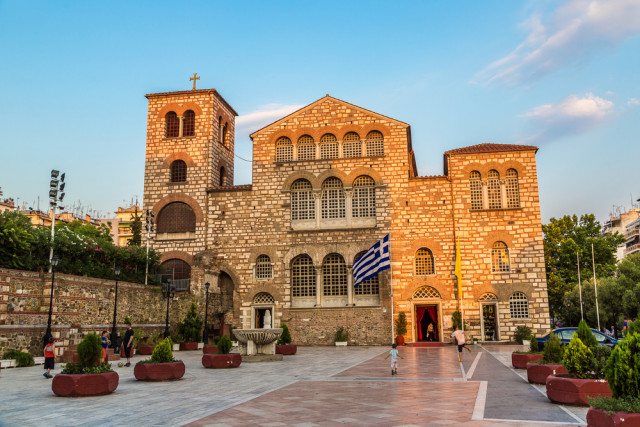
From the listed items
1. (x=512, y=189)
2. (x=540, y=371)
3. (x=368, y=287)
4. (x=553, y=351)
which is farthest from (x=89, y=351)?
(x=512, y=189)

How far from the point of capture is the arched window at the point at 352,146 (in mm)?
34688

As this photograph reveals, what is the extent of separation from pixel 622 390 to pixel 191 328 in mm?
26670

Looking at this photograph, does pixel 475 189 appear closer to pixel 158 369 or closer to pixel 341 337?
pixel 341 337

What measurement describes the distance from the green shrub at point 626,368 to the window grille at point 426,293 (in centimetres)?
2498

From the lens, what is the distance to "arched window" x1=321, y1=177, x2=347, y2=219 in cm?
3412

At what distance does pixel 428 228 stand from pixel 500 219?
4.42 metres

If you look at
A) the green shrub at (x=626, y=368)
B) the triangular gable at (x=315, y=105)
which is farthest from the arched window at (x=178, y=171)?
the green shrub at (x=626, y=368)

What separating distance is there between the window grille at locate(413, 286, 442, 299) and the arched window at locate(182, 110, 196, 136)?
60.9 ft

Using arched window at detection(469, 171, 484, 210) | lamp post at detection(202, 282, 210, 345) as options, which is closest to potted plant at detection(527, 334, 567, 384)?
arched window at detection(469, 171, 484, 210)

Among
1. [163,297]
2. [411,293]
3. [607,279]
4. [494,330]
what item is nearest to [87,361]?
[163,297]

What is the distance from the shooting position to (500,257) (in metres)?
32.2

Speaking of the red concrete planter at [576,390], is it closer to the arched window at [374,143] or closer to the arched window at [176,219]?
the arched window at [374,143]

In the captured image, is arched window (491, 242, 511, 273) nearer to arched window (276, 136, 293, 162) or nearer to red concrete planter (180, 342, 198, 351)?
arched window (276, 136, 293, 162)

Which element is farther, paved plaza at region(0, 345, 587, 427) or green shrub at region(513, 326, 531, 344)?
green shrub at region(513, 326, 531, 344)
